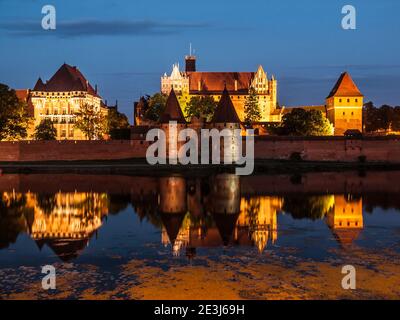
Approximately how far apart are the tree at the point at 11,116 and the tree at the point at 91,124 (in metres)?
6.77

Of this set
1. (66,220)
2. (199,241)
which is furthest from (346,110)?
(199,241)

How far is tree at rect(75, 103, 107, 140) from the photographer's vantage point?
57.9m

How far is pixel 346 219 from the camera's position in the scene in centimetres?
2053

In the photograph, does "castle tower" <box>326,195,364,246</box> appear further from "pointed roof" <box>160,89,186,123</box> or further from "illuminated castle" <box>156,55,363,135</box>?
"illuminated castle" <box>156,55,363,135</box>

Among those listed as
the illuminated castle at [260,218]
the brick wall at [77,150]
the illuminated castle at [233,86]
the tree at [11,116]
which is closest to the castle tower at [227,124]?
the brick wall at [77,150]

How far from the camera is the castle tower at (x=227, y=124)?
47656mm

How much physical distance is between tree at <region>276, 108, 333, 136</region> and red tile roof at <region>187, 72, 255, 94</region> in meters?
22.9

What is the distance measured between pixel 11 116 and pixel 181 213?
3359 cm

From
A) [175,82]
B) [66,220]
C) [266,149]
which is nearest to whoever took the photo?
[66,220]

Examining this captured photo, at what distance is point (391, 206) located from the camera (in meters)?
24.2

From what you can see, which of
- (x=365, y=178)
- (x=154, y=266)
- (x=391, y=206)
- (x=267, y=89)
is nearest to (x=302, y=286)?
(x=154, y=266)

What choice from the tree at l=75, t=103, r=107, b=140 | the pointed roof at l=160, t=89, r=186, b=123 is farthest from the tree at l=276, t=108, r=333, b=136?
the tree at l=75, t=103, r=107, b=140

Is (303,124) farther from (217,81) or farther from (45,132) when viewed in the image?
(217,81)

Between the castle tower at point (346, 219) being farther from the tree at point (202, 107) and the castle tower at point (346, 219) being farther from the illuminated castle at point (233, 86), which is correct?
the illuminated castle at point (233, 86)
